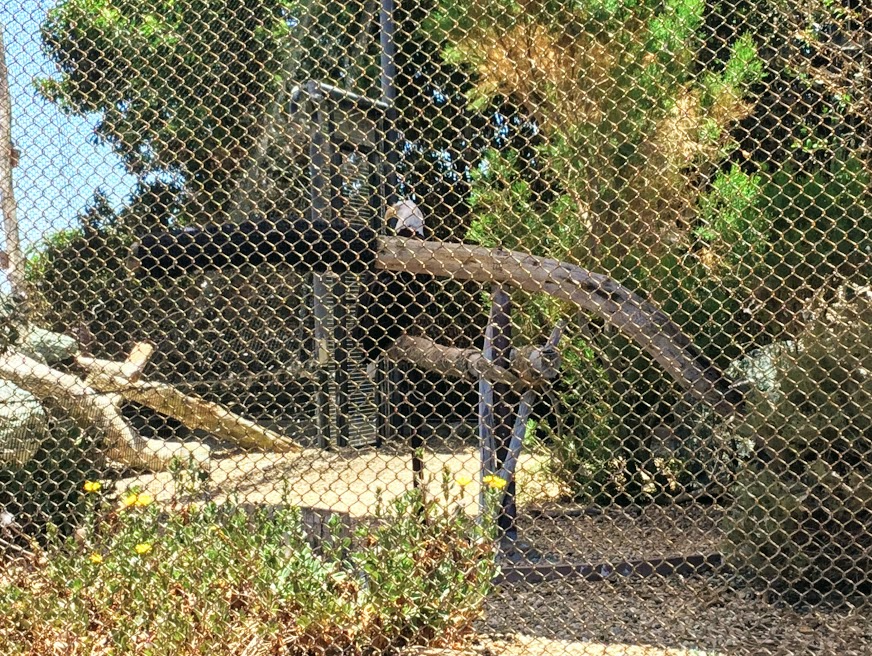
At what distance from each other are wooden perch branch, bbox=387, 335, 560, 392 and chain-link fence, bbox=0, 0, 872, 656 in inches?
0.6

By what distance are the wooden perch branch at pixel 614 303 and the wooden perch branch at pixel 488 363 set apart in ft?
0.87

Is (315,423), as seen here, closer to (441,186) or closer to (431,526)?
(441,186)

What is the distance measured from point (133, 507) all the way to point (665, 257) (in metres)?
2.99

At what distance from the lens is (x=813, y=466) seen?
10.6 ft

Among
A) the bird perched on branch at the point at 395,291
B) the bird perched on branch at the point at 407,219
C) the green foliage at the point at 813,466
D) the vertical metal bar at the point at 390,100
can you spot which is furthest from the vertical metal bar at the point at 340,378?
the green foliage at the point at 813,466

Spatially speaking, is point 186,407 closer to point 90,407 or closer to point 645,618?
point 90,407

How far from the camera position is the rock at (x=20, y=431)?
3.68m

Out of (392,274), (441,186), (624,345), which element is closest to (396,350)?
(392,274)

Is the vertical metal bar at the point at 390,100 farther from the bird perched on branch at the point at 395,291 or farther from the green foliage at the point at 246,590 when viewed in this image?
the green foliage at the point at 246,590

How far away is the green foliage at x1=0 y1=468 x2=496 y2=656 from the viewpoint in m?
2.41

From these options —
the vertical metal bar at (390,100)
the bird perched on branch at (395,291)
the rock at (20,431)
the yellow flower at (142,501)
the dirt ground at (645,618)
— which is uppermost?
the vertical metal bar at (390,100)

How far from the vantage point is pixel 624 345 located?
16.0ft

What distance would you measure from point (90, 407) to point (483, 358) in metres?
2.25

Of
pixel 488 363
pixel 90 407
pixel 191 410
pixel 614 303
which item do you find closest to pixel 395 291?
pixel 488 363
